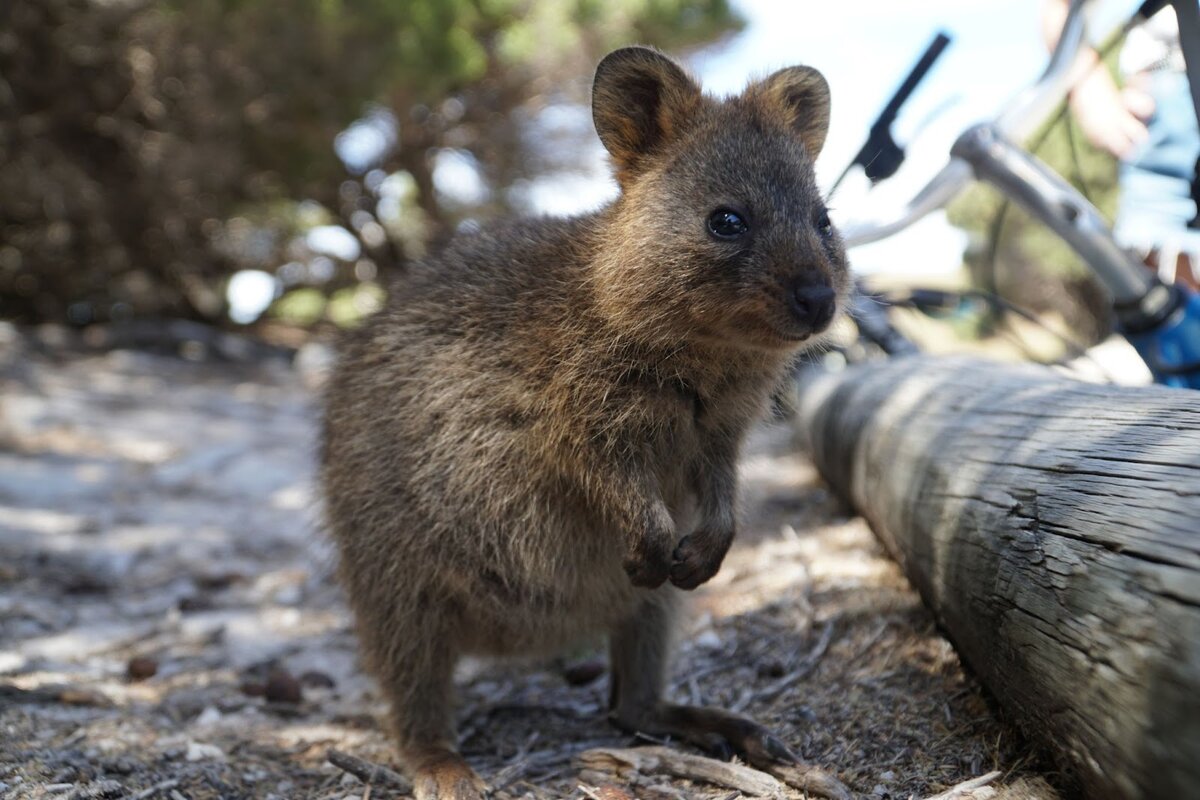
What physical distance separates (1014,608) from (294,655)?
10.3 ft

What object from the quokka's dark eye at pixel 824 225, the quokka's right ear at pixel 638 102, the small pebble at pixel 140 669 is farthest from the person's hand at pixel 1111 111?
the small pebble at pixel 140 669

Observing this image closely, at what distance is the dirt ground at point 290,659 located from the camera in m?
2.60

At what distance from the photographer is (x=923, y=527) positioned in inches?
113

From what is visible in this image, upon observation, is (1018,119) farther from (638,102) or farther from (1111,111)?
(638,102)

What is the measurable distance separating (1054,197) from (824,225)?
145cm

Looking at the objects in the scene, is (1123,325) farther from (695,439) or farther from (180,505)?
(180,505)

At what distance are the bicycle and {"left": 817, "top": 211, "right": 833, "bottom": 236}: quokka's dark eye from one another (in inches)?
24.8

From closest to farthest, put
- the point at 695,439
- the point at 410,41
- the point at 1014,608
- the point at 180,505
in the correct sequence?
the point at 1014,608 → the point at 695,439 → the point at 180,505 → the point at 410,41

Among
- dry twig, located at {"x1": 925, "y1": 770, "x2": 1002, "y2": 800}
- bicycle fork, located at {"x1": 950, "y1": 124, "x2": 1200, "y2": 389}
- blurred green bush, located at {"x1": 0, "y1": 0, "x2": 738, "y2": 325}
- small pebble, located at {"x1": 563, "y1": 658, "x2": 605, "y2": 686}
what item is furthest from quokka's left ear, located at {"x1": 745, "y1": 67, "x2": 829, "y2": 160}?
blurred green bush, located at {"x1": 0, "y1": 0, "x2": 738, "y2": 325}

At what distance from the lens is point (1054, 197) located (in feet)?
12.0

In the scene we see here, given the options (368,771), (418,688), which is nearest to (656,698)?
(418,688)

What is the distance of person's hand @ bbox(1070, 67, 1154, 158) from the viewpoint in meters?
4.05

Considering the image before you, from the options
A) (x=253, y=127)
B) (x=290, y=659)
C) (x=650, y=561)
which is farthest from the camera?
(x=253, y=127)

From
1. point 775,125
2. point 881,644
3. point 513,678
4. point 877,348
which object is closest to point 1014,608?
point 881,644
